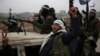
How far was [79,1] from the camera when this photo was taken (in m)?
5.96

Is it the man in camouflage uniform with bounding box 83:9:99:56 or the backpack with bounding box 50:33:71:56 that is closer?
the backpack with bounding box 50:33:71:56

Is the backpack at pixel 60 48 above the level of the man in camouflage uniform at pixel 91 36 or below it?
above

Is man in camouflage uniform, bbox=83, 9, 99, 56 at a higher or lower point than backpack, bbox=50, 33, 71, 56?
lower

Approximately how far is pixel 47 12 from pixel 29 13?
195 cm

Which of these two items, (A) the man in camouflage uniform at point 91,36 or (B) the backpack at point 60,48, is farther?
(A) the man in camouflage uniform at point 91,36

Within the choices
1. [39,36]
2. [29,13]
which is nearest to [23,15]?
[29,13]

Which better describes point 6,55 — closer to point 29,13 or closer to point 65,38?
point 65,38

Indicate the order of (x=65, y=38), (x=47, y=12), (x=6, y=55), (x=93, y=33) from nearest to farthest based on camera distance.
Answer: (x=65, y=38) < (x=6, y=55) < (x=47, y=12) < (x=93, y=33)

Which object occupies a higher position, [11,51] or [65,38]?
[65,38]

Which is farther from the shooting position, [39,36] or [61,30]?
[39,36]

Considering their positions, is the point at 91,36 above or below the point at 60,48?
below

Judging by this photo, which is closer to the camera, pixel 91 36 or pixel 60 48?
pixel 60 48

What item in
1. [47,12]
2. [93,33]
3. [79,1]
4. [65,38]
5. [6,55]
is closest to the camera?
[65,38]

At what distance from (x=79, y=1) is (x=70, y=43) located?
10.4 ft
